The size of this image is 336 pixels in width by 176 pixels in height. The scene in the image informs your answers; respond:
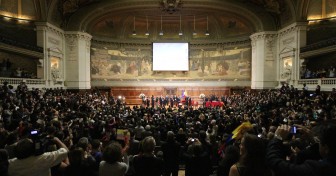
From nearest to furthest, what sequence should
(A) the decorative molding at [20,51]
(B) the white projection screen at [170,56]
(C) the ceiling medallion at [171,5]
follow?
1. (A) the decorative molding at [20,51]
2. (C) the ceiling medallion at [171,5]
3. (B) the white projection screen at [170,56]

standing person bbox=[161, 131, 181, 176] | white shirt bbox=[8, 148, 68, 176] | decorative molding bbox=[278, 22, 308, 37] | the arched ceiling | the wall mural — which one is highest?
the arched ceiling

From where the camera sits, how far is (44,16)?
67.8 feet

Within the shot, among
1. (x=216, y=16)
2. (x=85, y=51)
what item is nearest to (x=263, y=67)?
(x=216, y=16)

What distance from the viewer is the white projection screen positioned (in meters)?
30.0

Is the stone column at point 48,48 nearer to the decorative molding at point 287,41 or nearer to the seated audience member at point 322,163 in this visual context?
the decorative molding at point 287,41

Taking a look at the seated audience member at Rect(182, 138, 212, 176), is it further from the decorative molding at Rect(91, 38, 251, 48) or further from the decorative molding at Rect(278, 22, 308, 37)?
the decorative molding at Rect(91, 38, 251, 48)

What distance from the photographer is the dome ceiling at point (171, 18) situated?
80.0ft

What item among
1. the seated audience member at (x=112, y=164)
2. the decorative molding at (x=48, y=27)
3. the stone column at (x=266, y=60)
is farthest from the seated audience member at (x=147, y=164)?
the stone column at (x=266, y=60)

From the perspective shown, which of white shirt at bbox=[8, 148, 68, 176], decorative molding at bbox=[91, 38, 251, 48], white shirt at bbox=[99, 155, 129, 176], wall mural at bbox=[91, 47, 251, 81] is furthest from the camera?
wall mural at bbox=[91, 47, 251, 81]

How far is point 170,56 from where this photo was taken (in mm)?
30109

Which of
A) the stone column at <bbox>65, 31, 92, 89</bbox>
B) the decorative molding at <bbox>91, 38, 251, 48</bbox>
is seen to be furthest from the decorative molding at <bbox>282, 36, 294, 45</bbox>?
the stone column at <bbox>65, 31, 92, 89</bbox>

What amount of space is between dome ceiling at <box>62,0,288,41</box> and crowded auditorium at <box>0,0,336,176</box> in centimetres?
13

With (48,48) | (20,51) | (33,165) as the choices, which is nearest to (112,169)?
(33,165)

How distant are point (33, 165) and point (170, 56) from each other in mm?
27784
